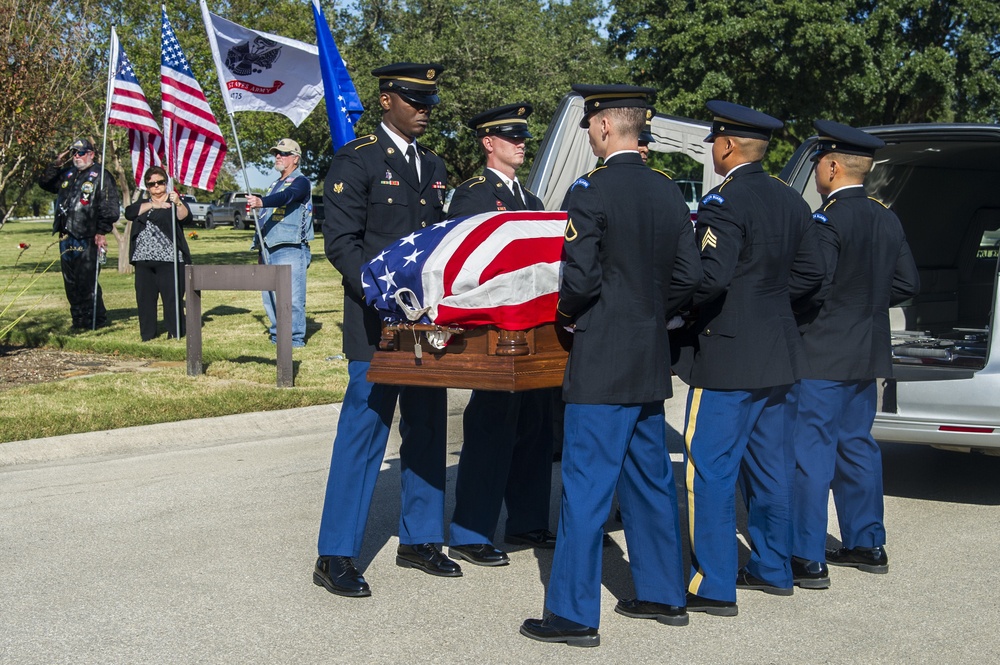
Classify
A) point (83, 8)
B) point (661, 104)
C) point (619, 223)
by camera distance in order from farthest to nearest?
1. point (661, 104)
2. point (83, 8)
3. point (619, 223)

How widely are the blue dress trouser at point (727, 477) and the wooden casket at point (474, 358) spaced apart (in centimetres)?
70

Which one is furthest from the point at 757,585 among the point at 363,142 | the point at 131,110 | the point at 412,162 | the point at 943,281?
the point at 131,110

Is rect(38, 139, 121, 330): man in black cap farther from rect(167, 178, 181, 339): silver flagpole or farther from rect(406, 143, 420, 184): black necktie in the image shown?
rect(406, 143, 420, 184): black necktie

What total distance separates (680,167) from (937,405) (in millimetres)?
37850

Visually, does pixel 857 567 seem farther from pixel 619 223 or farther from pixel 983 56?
pixel 983 56

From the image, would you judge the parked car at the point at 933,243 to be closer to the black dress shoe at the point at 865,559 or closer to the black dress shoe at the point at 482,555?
the black dress shoe at the point at 865,559

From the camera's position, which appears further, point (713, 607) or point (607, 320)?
point (713, 607)

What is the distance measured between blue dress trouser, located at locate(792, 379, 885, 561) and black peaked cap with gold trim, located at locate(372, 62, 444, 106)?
221 cm

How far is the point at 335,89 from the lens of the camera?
1066 centimetres

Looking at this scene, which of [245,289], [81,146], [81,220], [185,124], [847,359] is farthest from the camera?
[81,220]

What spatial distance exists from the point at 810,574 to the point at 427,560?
175 centimetres

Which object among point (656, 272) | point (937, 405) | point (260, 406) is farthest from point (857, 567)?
point (260, 406)

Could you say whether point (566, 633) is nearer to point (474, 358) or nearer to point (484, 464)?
point (474, 358)

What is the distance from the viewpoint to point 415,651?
168 inches
